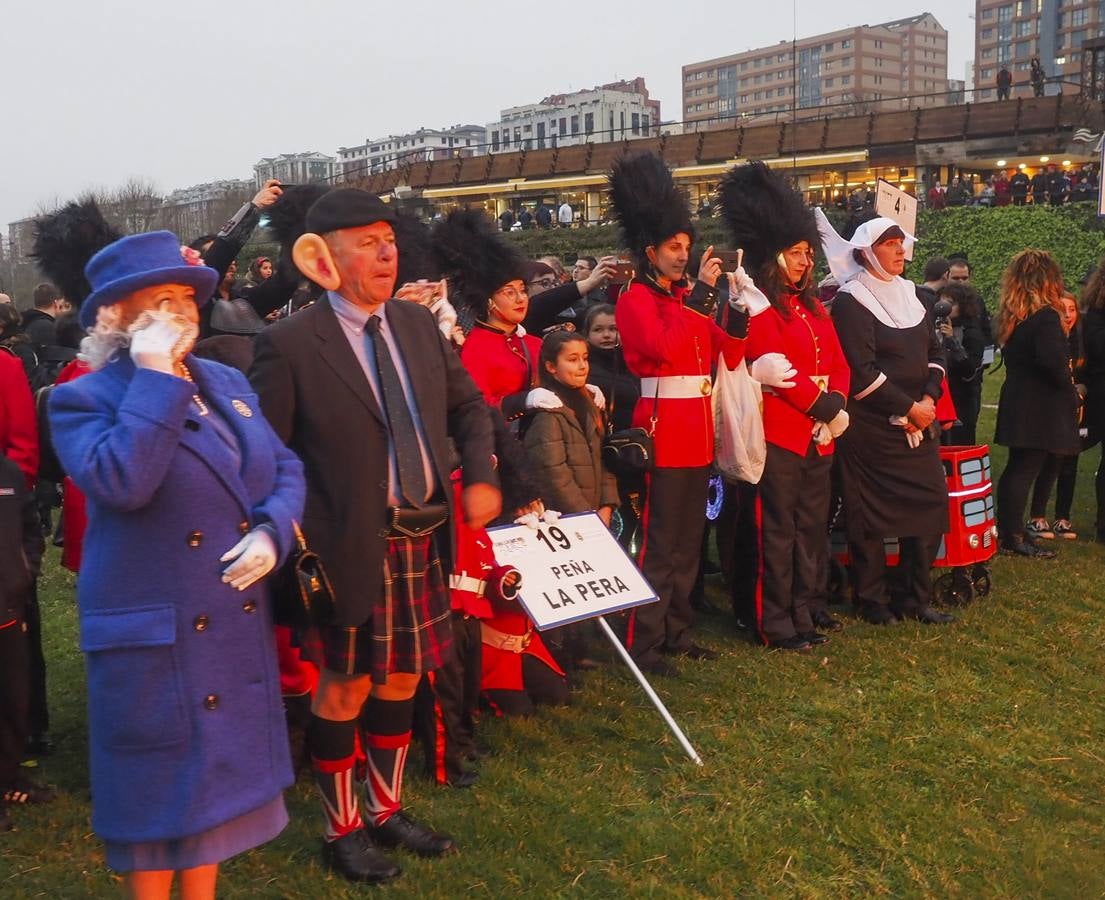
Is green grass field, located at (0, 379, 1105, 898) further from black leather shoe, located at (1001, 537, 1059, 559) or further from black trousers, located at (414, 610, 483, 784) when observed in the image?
black leather shoe, located at (1001, 537, 1059, 559)

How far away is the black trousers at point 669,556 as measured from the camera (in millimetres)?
5430

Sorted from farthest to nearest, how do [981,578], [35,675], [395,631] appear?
[981,578] → [35,675] → [395,631]

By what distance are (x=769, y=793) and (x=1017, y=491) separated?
14.4 feet

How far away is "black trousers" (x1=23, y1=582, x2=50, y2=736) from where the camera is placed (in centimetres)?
436

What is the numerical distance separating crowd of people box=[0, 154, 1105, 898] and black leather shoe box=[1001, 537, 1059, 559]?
0.24 meters

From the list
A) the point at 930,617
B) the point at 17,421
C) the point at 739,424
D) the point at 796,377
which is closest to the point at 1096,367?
the point at 930,617

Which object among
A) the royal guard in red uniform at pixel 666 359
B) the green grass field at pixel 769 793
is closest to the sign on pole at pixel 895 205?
the royal guard in red uniform at pixel 666 359

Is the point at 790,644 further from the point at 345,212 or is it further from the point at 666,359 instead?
the point at 345,212

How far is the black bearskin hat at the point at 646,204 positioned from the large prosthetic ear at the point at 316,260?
2.50 m

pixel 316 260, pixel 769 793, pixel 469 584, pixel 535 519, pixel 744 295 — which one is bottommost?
pixel 769 793

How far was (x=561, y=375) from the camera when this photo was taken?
199 inches

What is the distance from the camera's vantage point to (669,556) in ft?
18.2

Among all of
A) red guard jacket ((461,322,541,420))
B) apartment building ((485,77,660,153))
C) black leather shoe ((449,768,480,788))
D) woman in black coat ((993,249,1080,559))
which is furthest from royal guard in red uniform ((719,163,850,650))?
apartment building ((485,77,660,153))

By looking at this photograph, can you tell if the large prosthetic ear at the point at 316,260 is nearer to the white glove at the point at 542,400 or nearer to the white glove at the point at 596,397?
the white glove at the point at 542,400
